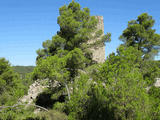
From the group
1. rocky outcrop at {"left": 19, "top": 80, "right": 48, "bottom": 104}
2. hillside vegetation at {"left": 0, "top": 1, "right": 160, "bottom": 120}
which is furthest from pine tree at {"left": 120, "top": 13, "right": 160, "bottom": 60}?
rocky outcrop at {"left": 19, "top": 80, "right": 48, "bottom": 104}

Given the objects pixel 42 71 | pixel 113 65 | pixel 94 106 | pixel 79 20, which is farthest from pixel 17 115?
pixel 79 20

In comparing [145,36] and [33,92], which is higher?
[145,36]

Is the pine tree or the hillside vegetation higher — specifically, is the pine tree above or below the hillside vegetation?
above

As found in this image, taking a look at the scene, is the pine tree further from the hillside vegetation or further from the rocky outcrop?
the rocky outcrop

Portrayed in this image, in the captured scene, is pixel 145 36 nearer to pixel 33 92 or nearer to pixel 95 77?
pixel 95 77

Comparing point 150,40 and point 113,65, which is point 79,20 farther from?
point 113,65

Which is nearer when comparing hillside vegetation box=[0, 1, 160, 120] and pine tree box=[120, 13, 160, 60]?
hillside vegetation box=[0, 1, 160, 120]

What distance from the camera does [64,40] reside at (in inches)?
445

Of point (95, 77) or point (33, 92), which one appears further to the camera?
point (33, 92)

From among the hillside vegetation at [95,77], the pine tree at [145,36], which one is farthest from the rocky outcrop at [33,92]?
the pine tree at [145,36]

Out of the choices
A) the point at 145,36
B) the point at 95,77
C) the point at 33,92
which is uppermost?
the point at 145,36

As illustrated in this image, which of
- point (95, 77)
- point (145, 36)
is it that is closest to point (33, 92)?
point (95, 77)

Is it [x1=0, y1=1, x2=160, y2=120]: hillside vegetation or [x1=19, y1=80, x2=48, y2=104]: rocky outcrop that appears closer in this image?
[x1=0, y1=1, x2=160, y2=120]: hillside vegetation

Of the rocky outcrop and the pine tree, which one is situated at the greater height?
the pine tree
